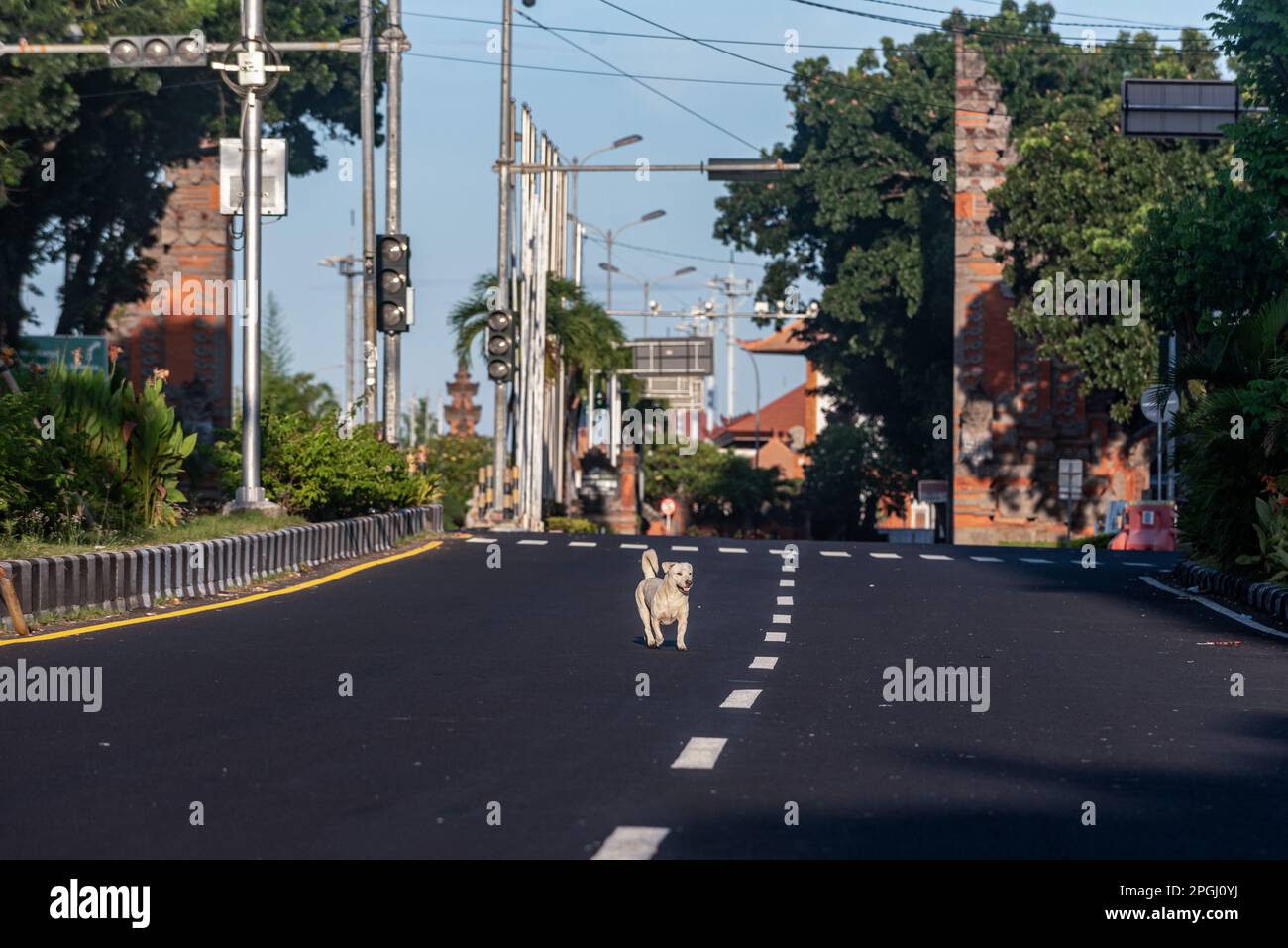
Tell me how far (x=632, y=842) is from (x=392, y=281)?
25.3m

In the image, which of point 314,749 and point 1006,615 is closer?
point 314,749

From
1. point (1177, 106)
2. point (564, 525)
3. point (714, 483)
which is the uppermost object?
point (1177, 106)

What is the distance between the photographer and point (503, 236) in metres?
43.8

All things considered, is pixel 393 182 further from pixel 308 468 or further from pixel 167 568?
pixel 167 568

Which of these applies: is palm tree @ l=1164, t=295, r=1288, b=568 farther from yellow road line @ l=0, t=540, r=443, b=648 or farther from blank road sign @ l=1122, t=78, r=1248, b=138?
blank road sign @ l=1122, t=78, r=1248, b=138

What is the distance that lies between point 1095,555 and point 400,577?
45.0 feet

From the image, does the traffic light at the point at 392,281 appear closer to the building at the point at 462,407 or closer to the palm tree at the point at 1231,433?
the palm tree at the point at 1231,433

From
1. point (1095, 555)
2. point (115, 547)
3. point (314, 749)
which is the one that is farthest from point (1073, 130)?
point (314, 749)

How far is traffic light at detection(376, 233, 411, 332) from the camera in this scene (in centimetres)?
3206

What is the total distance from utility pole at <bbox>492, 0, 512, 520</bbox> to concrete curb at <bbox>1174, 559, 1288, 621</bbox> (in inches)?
687

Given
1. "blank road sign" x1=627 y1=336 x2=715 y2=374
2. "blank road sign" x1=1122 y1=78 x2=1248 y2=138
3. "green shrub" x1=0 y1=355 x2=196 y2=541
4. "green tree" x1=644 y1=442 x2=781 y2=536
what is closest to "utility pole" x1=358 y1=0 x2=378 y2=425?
"green shrub" x1=0 y1=355 x2=196 y2=541

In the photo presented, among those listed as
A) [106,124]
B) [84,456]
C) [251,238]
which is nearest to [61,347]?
[106,124]
